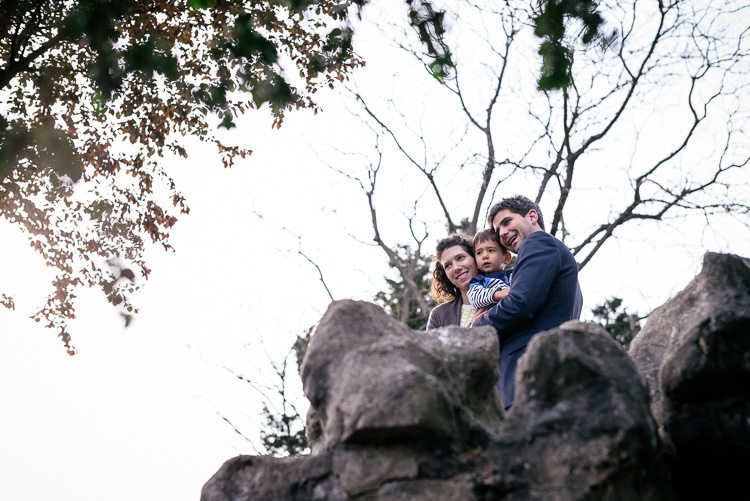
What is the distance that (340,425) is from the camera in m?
1.80

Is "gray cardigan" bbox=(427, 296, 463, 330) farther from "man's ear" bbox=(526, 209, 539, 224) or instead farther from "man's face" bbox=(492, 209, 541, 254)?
"man's ear" bbox=(526, 209, 539, 224)

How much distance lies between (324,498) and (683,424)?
1.08 meters

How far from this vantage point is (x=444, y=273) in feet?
14.1

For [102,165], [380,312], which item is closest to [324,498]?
[380,312]

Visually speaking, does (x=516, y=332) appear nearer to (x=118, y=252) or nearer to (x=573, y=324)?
(x=573, y=324)

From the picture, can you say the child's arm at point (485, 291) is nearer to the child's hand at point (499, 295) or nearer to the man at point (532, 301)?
the child's hand at point (499, 295)

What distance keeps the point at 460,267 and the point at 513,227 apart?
536 millimetres

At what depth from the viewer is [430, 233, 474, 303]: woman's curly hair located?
13.5 ft

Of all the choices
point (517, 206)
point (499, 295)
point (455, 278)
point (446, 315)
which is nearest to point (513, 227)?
point (517, 206)

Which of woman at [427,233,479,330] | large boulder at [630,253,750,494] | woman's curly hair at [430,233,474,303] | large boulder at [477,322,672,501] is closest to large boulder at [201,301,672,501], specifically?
large boulder at [477,322,672,501]

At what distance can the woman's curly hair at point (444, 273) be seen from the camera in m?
4.12

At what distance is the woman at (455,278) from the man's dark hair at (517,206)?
0.38 m

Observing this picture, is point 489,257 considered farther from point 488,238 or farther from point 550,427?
point 550,427

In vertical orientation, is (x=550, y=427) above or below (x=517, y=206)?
below
